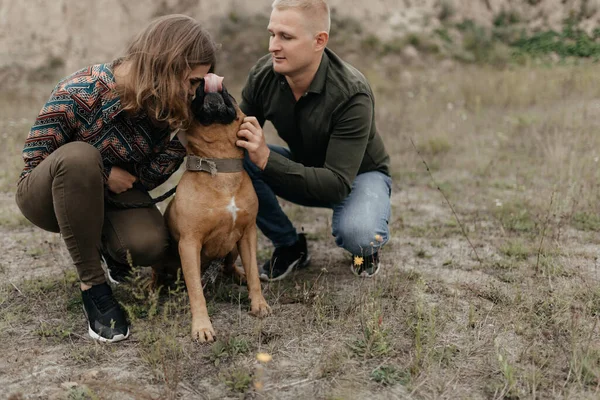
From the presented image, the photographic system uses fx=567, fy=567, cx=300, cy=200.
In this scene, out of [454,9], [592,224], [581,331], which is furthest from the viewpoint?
[454,9]

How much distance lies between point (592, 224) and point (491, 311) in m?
1.83

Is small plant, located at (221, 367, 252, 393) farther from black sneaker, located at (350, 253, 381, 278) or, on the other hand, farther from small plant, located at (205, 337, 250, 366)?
black sneaker, located at (350, 253, 381, 278)

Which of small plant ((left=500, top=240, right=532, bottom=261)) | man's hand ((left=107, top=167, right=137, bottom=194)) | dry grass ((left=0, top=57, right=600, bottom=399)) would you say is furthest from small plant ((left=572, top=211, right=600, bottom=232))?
man's hand ((left=107, top=167, right=137, bottom=194))

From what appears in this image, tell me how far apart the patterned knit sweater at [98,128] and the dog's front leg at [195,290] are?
58 centimetres

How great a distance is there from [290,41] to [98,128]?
3.89 ft

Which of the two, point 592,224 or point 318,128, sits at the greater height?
point 318,128

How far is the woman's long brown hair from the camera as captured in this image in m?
2.76

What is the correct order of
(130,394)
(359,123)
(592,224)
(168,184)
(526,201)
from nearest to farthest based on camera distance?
1. (130,394)
2. (359,123)
3. (592,224)
4. (526,201)
5. (168,184)

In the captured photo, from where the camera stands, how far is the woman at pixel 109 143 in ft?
9.14

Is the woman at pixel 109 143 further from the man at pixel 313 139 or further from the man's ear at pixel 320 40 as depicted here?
the man's ear at pixel 320 40

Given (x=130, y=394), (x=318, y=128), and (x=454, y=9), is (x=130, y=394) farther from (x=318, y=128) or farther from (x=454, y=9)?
(x=454, y=9)

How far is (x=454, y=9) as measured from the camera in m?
12.0

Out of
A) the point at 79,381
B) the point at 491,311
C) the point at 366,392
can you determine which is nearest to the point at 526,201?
the point at 491,311

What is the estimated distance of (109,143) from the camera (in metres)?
3.05
